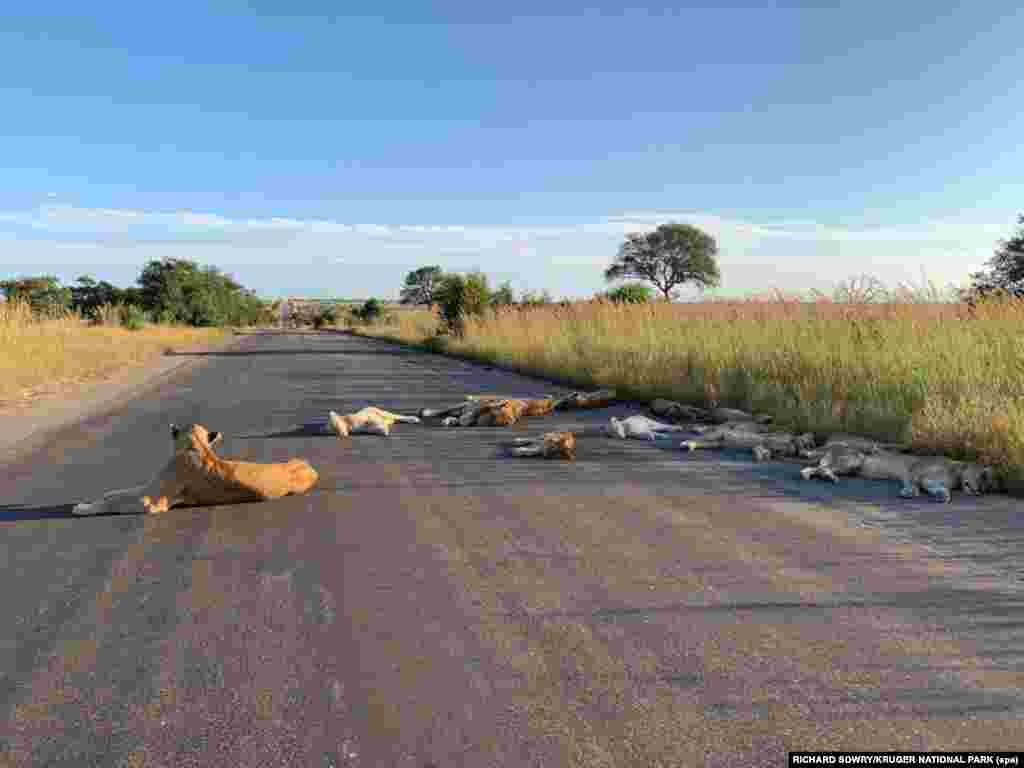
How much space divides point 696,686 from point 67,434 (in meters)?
9.05

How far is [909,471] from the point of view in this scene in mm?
6512

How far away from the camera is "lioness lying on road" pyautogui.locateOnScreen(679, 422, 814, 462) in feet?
25.8

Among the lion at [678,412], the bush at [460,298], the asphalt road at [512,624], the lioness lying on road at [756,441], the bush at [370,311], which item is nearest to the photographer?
the asphalt road at [512,624]

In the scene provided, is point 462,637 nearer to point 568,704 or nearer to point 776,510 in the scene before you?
point 568,704

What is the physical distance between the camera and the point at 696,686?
10.00 feet

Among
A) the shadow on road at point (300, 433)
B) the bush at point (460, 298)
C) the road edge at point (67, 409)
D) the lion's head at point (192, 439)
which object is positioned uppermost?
the bush at point (460, 298)

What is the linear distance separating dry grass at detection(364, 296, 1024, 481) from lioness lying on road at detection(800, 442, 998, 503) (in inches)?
15.6

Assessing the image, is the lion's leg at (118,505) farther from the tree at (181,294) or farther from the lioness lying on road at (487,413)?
the tree at (181,294)

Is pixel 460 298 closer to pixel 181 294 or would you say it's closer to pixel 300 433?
pixel 300 433

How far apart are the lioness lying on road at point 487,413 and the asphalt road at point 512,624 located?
3.20 meters

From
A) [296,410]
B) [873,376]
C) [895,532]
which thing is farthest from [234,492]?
[873,376]

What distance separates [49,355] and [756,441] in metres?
18.0

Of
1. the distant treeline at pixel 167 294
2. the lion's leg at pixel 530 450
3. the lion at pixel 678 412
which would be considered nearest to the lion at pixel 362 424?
the lion's leg at pixel 530 450

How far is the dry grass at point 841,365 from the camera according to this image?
24.7 ft
